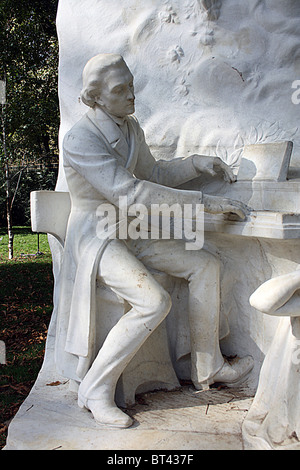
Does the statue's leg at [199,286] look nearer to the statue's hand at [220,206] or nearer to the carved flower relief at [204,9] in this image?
the statue's hand at [220,206]

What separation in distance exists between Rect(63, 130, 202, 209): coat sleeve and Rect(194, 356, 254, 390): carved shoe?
1.03 metres

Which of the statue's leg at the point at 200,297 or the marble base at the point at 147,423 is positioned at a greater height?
the statue's leg at the point at 200,297

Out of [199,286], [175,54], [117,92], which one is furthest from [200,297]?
[175,54]

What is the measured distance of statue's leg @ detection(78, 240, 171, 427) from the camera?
2633mm

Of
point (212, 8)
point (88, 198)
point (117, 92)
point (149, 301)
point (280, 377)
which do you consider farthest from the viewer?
point (212, 8)

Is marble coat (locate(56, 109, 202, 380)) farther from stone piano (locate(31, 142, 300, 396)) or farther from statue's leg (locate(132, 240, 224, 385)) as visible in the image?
statue's leg (locate(132, 240, 224, 385))

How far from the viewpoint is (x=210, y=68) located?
3443mm

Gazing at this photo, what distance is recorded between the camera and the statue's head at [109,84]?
8.77 feet

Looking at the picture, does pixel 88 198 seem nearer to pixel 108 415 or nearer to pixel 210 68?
pixel 108 415

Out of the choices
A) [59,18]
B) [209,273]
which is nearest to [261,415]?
[209,273]

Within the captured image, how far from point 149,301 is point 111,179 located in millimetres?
660

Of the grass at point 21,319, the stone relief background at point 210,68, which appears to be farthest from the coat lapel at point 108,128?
the grass at point 21,319
